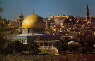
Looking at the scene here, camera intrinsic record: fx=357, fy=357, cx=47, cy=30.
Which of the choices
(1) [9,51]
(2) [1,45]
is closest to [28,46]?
(1) [9,51]

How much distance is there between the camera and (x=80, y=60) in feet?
44.9

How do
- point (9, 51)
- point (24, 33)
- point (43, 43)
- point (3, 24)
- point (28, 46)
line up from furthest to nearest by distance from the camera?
point (24, 33)
point (43, 43)
point (28, 46)
point (9, 51)
point (3, 24)

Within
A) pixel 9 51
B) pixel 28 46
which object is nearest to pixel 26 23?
pixel 28 46

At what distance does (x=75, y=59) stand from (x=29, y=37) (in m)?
5.91

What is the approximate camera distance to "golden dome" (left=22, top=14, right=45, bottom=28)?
19.8m

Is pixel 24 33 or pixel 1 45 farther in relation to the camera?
pixel 24 33

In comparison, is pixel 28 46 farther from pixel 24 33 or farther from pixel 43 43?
pixel 24 33

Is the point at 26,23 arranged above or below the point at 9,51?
above

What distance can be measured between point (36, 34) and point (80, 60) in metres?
6.25

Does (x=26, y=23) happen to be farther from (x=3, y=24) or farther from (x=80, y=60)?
(x=3, y=24)

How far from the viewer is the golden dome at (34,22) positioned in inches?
780

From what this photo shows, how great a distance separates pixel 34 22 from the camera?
2000cm

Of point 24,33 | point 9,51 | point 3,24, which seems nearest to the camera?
point 3,24

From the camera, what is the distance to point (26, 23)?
2022cm
